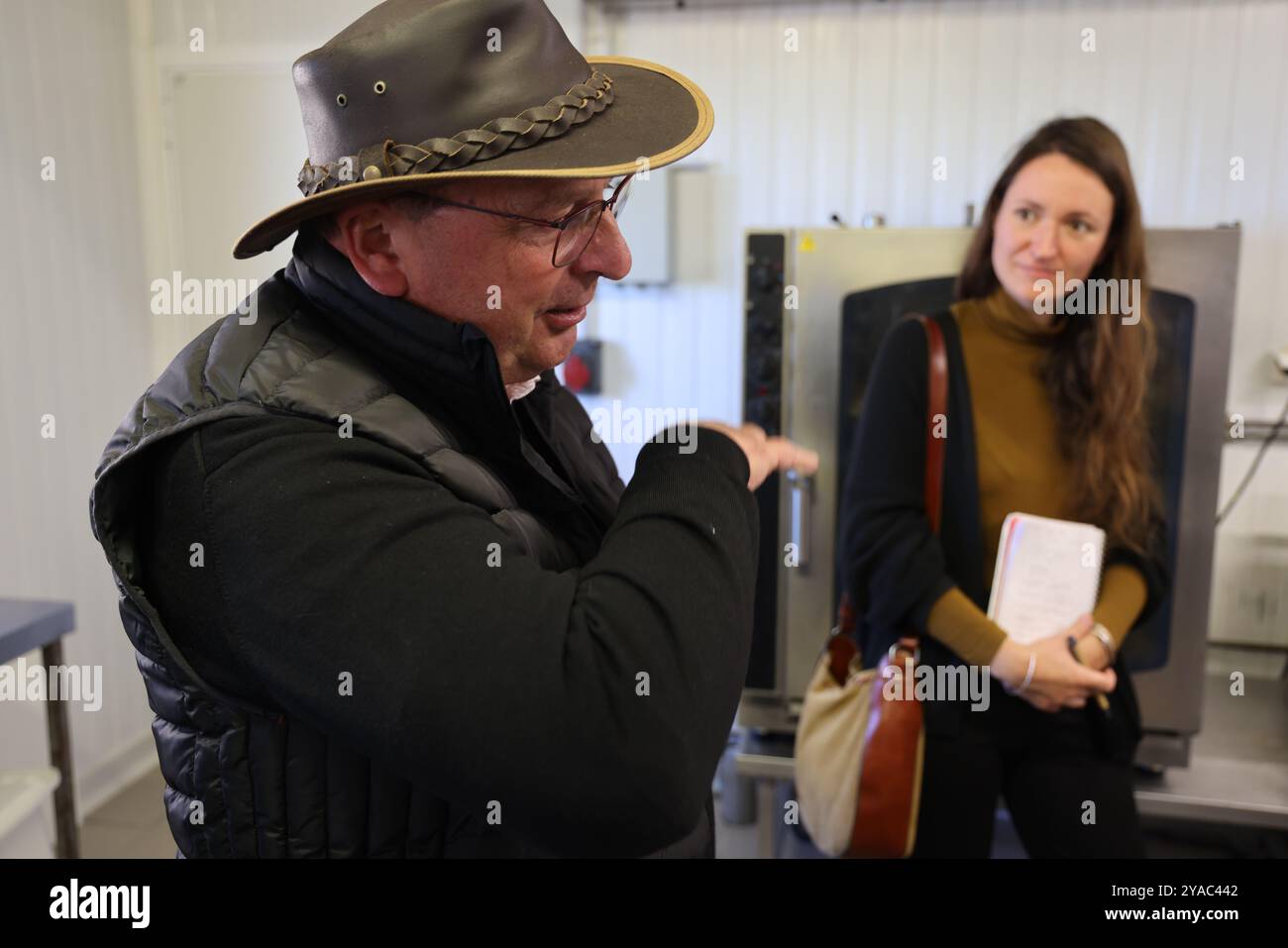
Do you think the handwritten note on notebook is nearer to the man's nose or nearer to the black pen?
the black pen

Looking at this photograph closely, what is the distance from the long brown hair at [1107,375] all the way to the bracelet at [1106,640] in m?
0.14

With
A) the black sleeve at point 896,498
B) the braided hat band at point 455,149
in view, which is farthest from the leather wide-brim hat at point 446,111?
the black sleeve at point 896,498

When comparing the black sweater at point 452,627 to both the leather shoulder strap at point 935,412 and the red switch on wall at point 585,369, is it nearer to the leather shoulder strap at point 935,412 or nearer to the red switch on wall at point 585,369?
the leather shoulder strap at point 935,412

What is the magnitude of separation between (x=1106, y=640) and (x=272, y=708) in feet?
4.06

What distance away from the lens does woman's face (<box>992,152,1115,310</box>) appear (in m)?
1.49

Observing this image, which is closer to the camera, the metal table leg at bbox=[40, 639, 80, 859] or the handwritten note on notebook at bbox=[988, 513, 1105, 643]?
the handwritten note on notebook at bbox=[988, 513, 1105, 643]

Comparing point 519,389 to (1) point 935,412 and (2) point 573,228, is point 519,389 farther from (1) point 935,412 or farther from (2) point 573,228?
(1) point 935,412

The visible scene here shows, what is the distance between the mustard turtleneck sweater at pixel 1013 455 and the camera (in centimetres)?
149

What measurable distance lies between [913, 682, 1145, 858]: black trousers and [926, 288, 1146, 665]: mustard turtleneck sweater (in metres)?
0.14

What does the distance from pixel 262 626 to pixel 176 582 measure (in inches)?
3.1
